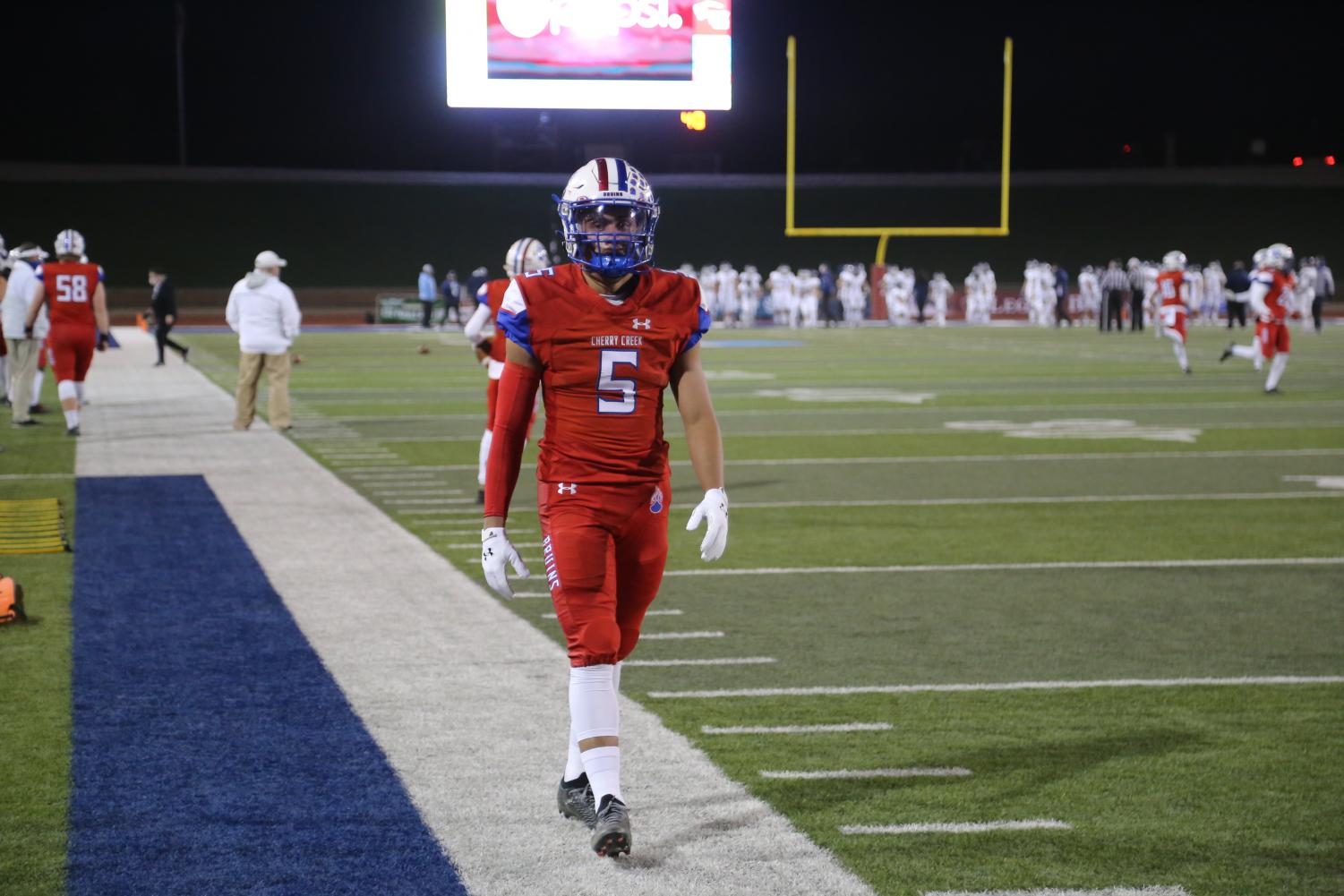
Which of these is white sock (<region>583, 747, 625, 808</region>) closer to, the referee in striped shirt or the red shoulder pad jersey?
the red shoulder pad jersey

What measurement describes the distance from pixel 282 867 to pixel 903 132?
2049 inches

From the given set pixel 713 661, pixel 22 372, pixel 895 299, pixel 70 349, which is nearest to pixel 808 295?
pixel 895 299

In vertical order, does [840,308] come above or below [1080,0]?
below

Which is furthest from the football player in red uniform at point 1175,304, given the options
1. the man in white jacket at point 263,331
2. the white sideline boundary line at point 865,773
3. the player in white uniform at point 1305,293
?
the white sideline boundary line at point 865,773

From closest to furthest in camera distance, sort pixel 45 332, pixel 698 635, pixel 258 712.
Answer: pixel 258 712
pixel 698 635
pixel 45 332

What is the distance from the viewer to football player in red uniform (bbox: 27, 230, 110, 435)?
14141 mm

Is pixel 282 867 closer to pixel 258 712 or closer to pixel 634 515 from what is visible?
pixel 634 515

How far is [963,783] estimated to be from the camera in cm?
460

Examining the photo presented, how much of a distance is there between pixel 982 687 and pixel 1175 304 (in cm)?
1985

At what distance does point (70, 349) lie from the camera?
14.4 meters

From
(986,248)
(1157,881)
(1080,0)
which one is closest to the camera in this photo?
(1157,881)

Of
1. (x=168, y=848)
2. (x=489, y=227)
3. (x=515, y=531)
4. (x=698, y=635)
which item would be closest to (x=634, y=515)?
(x=168, y=848)

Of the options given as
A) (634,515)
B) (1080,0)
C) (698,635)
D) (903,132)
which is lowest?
(698,635)

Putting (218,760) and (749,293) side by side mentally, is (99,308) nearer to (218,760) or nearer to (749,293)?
(218,760)
